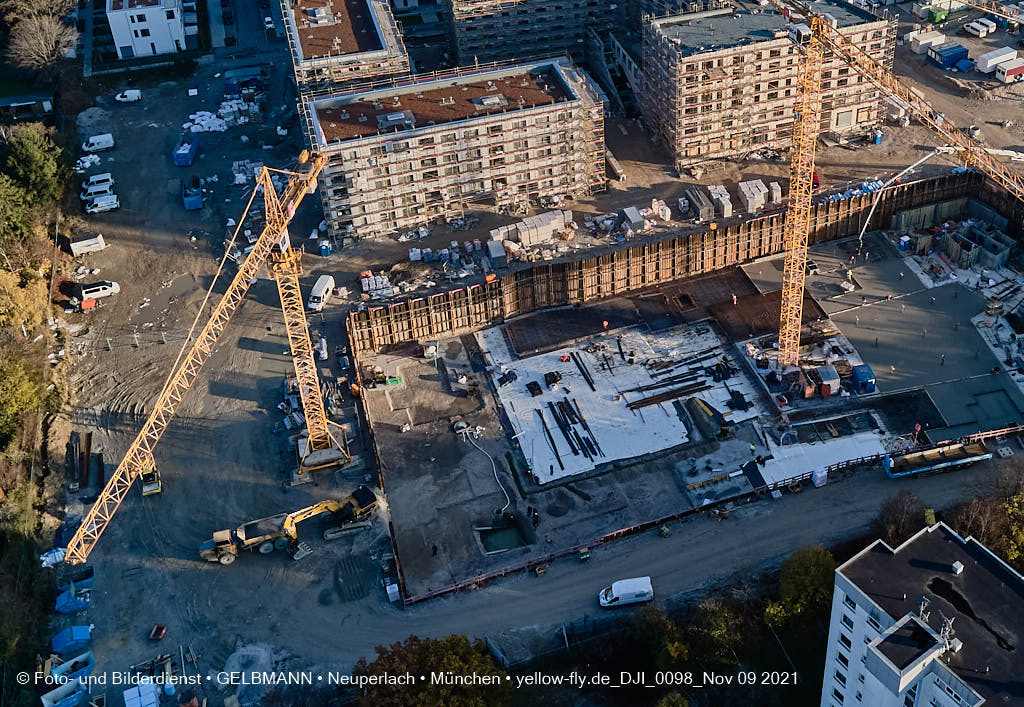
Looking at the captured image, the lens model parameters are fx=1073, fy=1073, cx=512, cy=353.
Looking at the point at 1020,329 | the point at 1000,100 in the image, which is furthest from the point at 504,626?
the point at 1000,100

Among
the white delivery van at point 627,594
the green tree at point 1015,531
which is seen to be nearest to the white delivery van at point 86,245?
the white delivery van at point 627,594

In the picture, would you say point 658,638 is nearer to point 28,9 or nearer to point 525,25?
point 525,25

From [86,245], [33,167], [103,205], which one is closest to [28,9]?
[33,167]

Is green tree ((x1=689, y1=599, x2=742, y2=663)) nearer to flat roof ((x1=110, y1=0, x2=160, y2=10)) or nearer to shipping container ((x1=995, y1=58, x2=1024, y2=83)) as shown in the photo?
shipping container ((x1=995, y1=58, x2=1024, y2=83))

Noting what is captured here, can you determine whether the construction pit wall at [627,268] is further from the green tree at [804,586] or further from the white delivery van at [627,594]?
the green tree at [804,586]

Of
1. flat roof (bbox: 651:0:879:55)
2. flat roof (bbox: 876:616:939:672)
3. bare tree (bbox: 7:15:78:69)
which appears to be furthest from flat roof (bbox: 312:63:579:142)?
flat roof (bbox: 876:616:939:672)

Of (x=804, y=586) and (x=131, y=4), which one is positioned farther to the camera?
(x=131, y=4)

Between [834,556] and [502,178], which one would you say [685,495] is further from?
[502,178]
